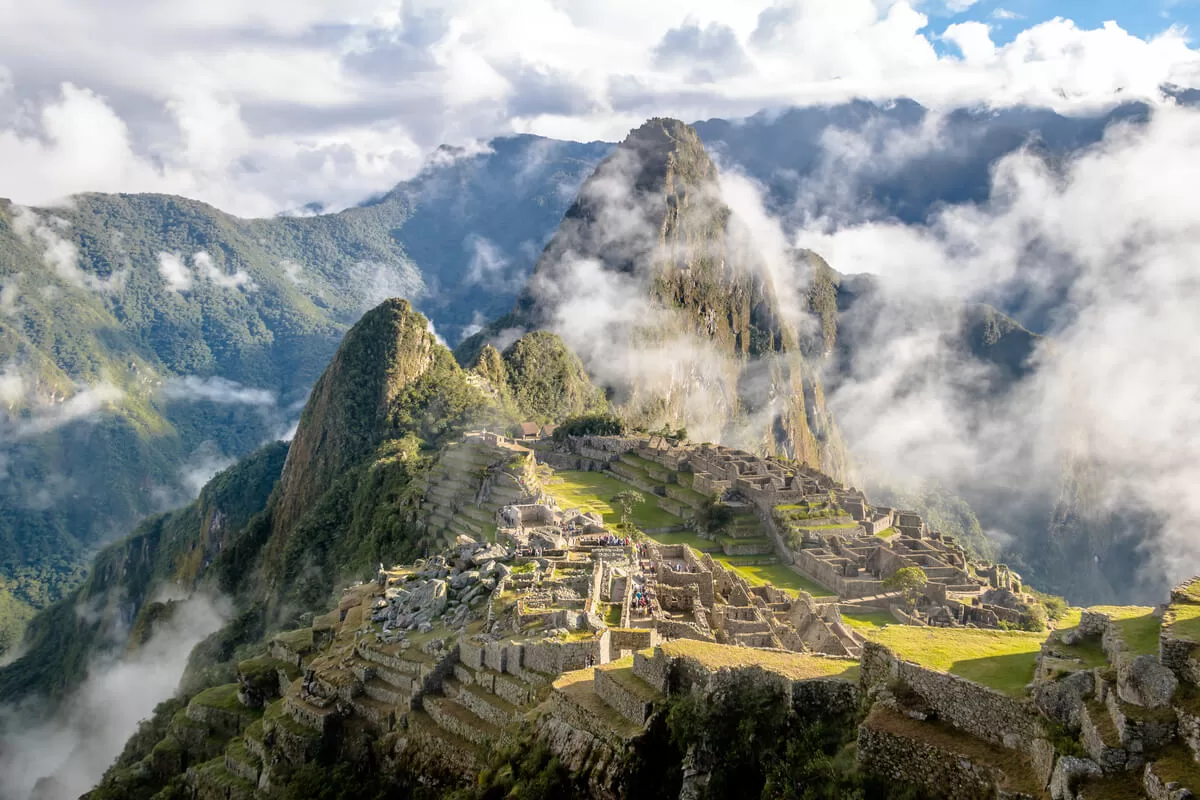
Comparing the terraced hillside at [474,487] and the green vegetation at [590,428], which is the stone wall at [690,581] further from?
the green vegetation at [590,428]

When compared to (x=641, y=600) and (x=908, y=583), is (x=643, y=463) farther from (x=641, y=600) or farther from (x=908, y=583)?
(x=641, y=600)

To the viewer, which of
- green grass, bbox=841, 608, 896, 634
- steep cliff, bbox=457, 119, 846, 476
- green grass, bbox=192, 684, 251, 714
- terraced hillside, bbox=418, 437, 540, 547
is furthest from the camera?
steep cliff, bbox=457, 119, 846, 476

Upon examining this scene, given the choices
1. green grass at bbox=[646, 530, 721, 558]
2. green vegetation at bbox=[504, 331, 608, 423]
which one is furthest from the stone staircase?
green vegetation at bbox=[504, 331, 608, 423]

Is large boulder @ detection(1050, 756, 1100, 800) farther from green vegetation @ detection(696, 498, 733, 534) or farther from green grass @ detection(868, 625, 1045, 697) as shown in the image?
green vegetation @ detection(696, 498, 733, 534)

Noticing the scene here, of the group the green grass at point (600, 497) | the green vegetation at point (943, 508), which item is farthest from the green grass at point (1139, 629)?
the green vegetation at point (943, 508)

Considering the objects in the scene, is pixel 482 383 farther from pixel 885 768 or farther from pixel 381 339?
pixel 885 768

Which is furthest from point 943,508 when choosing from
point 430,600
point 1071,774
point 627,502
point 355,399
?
point 1071,774

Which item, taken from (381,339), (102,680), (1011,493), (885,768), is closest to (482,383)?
(381,339)
